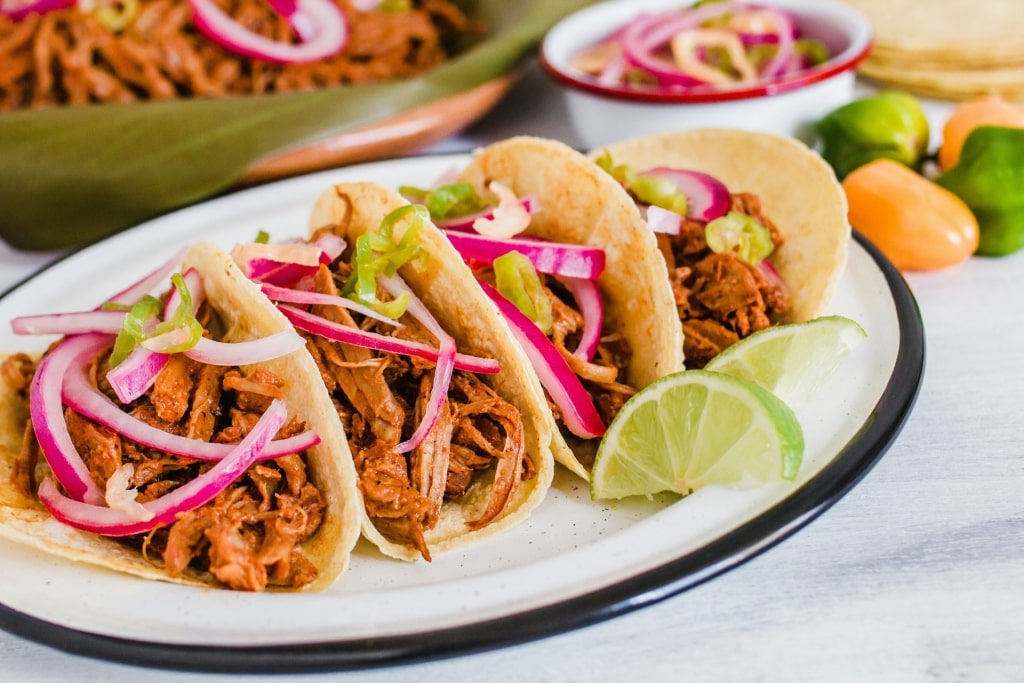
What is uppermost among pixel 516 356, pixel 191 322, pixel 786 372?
pixel 191 322


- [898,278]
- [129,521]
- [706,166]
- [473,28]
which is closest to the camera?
[129,521]

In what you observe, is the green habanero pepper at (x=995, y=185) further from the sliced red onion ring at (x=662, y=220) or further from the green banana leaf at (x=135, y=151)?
the green banana leaf at (x=135, y=151)

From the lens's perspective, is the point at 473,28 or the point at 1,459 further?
the point at 473,28

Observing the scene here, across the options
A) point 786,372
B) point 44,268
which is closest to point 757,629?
point 786,372

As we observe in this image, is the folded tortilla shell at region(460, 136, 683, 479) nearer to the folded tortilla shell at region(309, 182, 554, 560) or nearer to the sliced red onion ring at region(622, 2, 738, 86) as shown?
the folded tortilla shell at region(309, 182, 554, 560)

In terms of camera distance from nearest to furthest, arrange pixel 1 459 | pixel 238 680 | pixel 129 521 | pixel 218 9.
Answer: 1. pixel 238 680
2. pixel 129 521
3. pixel 1 459
4. pixel 218 9

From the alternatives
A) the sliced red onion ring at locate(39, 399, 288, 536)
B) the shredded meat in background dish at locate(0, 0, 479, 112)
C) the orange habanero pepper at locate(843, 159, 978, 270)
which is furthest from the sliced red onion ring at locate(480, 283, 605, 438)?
the shredded meat in background dish at locate(0, 0, 479, 112)

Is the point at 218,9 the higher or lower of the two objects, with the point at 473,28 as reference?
higher

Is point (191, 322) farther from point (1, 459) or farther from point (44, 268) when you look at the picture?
point (44, 268)
